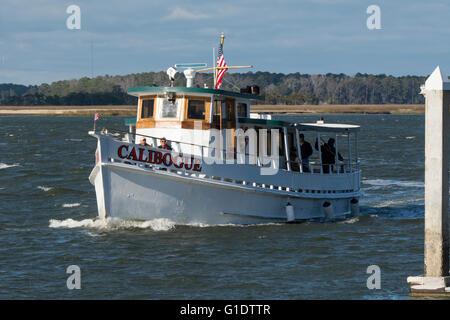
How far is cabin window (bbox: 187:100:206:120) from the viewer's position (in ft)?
74.9

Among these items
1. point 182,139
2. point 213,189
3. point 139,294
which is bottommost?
point 139,294

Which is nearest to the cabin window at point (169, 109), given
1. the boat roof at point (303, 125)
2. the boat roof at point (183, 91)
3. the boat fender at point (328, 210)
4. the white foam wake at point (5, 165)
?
the boat roof at point (183, 91)

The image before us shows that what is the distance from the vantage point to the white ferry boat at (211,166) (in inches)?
824

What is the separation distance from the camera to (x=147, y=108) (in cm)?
2347

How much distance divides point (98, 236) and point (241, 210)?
4203 millimetres

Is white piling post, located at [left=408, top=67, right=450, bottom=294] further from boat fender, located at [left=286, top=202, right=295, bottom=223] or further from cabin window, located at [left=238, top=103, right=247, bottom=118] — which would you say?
cabin window, located at [left=238, top=103, right=247, bottom=118]

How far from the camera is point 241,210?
22.4 meters

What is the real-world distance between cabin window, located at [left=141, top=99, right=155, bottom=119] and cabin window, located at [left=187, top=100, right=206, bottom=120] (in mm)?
1289

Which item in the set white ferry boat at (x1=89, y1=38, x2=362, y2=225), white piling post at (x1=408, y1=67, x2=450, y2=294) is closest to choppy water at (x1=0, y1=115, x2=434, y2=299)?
white ferry boat at (x1=89, y1=38, x2=362, y2=225)

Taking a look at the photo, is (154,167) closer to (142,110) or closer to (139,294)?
(142,110)

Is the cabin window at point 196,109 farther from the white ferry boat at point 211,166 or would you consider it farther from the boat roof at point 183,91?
the boat roof at point 183,91

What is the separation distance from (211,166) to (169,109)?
2.57m

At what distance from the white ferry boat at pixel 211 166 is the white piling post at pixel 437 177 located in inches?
322
